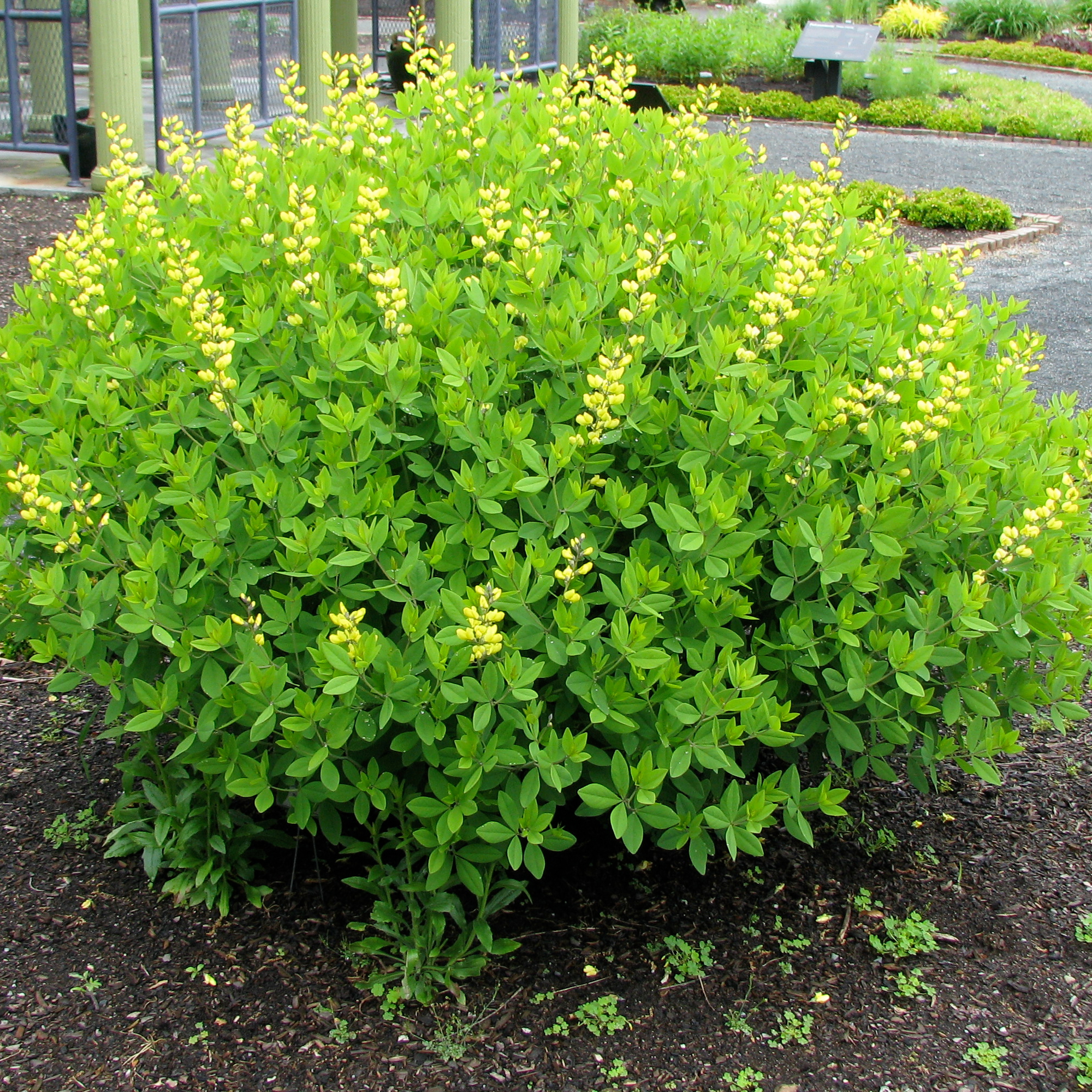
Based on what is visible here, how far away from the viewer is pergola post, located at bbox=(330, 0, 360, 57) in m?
14.3

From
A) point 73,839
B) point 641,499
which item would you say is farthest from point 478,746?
point 73,839

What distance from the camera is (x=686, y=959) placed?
3.02 m

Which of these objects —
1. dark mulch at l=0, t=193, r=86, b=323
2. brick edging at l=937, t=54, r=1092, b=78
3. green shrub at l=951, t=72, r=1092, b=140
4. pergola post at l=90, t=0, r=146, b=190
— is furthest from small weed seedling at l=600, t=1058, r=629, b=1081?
brick edging at l=937, t=54, r=1092, b=78

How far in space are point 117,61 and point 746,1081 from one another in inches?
365

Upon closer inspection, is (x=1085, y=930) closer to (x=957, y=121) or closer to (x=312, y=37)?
(x=312, y=37)

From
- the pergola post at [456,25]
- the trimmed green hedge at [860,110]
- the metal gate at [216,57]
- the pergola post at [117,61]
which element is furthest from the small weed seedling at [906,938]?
the trimmed green hedge at [860,110]

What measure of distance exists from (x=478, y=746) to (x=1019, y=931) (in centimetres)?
167

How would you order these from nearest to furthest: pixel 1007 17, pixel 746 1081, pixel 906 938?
pixel 746 1081 → pixel 906 938 → pixel 1007 17

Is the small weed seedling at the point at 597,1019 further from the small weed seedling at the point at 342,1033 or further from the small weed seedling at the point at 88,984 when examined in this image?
the small weed seedling at the point at 88,984

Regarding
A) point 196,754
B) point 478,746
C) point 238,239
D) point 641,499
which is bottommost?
point 196,754

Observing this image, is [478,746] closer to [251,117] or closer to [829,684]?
[829,684]

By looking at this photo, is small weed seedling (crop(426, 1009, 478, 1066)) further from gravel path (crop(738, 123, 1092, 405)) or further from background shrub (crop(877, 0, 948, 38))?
background shrub (crop(877, 0, 948, 38))

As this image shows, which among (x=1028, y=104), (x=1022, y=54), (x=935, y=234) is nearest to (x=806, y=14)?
(x=1022, y=54)

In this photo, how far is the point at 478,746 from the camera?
97.0 inches
